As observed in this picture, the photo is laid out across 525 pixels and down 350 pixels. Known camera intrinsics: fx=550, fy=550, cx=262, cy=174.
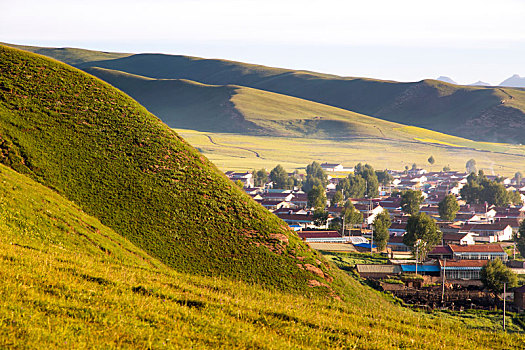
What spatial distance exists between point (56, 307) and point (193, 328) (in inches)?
132

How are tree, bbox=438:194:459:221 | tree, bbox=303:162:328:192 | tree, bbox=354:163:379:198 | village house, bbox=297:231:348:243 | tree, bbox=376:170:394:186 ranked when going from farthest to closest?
tree, bbox=376:170:394:186 < tree, bbox=303:162:328:192 < tree, bbox=354:163:379:198 < tree, bbox=438:194:459:221 < village house, bbox=297:231:348:243

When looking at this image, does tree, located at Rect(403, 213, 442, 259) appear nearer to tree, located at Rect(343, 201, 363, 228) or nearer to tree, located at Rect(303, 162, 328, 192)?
tree, located at Rect(343, 201, 363, 228)

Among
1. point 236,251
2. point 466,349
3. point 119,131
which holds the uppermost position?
point 119,131

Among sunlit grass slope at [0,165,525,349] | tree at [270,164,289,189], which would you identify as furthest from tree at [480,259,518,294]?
tree at [270,164,289,189]

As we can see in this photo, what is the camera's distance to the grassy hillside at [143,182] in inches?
1490

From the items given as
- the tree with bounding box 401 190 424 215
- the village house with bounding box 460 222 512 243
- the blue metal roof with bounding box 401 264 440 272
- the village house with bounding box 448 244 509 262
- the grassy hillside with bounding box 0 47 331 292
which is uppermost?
the grassy hillside with bounding box 0 47 331 292

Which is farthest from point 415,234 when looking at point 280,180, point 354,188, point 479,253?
point 280,180

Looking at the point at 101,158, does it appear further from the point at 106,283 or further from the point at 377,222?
the point at 377,222

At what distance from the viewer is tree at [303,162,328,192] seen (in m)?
168

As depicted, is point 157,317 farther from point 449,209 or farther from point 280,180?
point 280,180

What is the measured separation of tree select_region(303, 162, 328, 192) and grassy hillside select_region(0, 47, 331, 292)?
374ft

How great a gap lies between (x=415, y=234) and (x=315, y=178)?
91983mm

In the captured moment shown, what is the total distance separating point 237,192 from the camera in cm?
4816

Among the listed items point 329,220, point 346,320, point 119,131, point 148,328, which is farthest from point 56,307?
point 329,220
